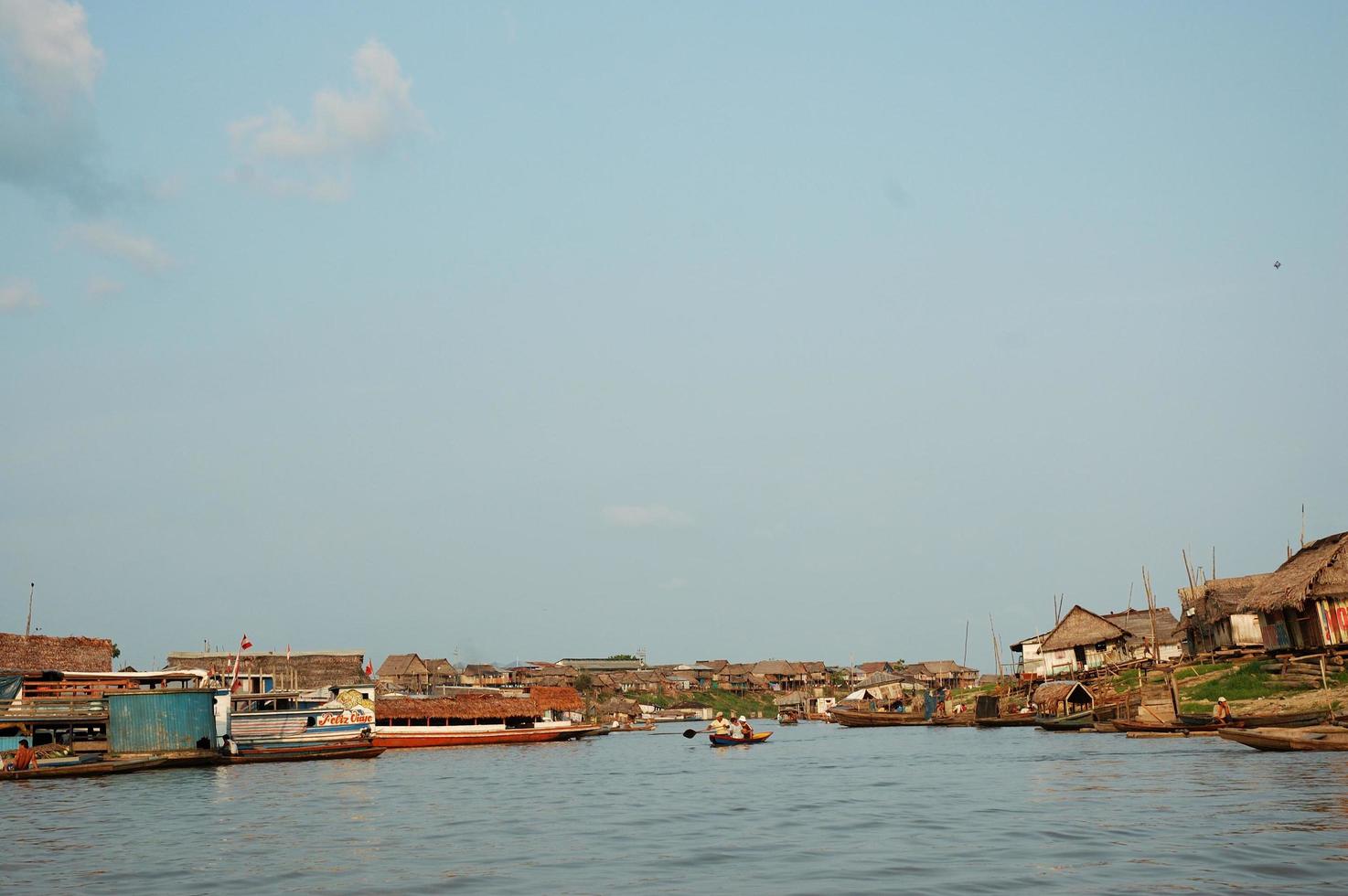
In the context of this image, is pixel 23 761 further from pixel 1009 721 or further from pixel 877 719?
pixel 877 719

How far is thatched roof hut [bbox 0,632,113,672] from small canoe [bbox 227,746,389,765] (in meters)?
14.8

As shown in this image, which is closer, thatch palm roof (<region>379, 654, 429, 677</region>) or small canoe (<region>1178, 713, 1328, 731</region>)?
small canoe (<region>1178, 713, 1328, 731</region>)

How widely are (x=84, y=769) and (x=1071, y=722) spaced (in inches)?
1744

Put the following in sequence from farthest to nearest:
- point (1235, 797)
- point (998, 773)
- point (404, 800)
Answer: point (998, 773)
point (404, 800)
point (1235, 797)

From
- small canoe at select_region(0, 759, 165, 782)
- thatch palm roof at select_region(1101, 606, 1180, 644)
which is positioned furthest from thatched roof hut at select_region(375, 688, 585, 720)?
thatch palm roof at select_region(1101, 606, 1180, 644)

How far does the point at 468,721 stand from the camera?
72875 millimetres

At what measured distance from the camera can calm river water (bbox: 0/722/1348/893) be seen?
16.2 meters

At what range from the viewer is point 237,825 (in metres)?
25.5

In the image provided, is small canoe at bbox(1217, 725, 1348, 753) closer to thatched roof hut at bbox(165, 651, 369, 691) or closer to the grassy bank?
thatched roof hut at bbox(165, 651, 369, 691)

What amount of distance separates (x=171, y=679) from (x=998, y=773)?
40221 millimetres

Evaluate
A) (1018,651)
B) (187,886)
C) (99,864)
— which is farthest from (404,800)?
(1018,651)

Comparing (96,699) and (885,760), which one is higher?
(96,699)

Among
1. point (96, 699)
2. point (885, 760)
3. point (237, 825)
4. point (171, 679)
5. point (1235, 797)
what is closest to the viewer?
point (1235, 797)

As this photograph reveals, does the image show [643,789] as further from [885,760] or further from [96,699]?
[96,699]
